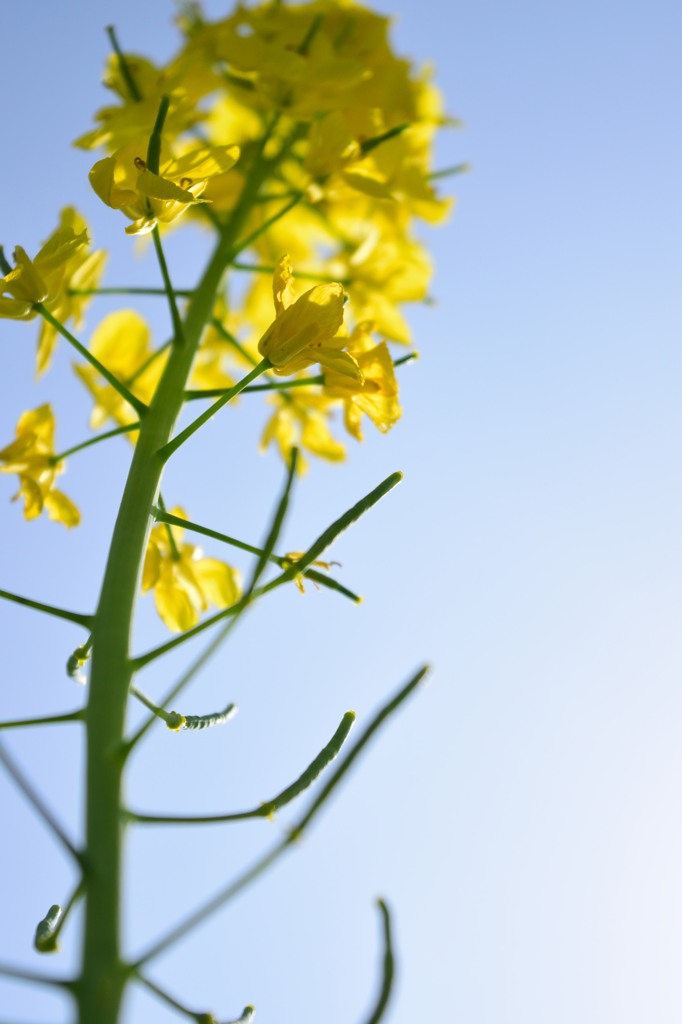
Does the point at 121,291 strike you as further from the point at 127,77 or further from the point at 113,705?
the point at 113,705

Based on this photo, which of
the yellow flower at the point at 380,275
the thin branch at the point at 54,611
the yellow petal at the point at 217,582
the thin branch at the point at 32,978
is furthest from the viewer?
the yellow flower at the point at 380,275

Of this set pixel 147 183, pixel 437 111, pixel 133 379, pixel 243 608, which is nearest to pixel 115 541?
pixel 243 608

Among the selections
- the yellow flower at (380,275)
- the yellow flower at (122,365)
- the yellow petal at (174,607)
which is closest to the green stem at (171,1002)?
the yellow petal at (174,607)

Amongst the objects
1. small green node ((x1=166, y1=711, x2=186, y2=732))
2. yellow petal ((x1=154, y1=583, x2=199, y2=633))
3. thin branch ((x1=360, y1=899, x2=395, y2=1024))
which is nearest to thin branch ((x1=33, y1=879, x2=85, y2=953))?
small green node ((x1=166, y1=711, x2=186, y2=732))

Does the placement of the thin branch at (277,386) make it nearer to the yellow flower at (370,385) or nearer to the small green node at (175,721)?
the yellow flower at (370,385)

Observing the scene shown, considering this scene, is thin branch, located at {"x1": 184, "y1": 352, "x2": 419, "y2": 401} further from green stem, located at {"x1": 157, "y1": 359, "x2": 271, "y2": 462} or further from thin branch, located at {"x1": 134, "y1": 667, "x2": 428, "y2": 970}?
thin branch, located at {"x1": 134, "y1": 667, "x2": 428, "y2": 970}

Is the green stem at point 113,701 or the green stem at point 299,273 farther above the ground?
the green stem at point 299,273
